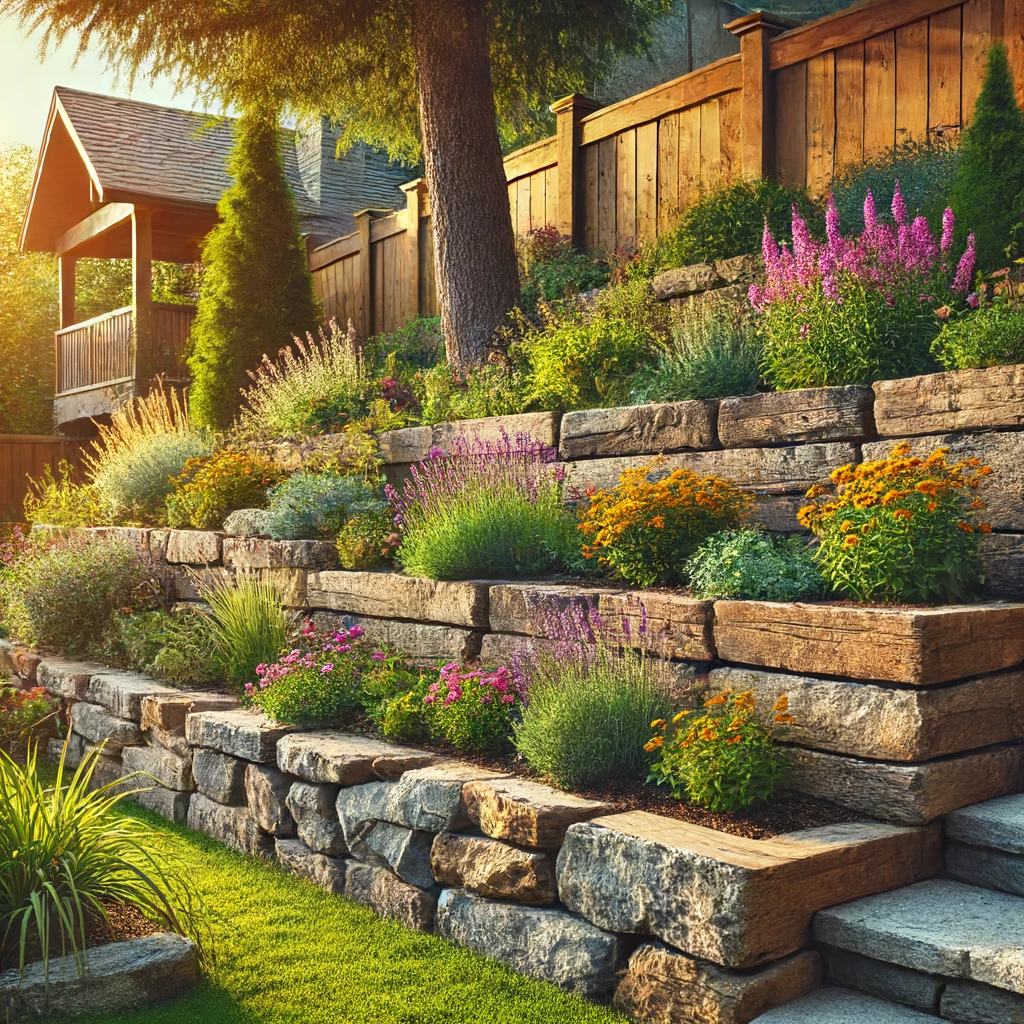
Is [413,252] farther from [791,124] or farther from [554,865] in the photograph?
[554,865]

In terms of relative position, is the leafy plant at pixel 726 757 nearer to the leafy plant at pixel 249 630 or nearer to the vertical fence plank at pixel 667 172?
the leafy plant at pixel 249 630

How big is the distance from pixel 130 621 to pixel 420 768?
3903mm

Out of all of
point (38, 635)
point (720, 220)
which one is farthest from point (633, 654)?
point (38, 635)

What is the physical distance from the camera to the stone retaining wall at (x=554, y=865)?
3.24 m

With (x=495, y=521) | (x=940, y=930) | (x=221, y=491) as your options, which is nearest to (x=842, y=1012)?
(x=940, y=930)

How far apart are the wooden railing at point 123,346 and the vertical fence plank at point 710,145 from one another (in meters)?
7.55

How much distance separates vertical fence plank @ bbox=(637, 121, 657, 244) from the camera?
9305 mm

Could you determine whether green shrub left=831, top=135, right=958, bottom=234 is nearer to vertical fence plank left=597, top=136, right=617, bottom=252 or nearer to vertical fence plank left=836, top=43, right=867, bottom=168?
vertical fence plank left=836, top=43, right=867, bottom=168

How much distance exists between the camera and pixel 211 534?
26.0 feet

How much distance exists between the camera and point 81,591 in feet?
27.2

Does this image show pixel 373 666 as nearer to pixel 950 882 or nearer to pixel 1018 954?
pixel 950 882

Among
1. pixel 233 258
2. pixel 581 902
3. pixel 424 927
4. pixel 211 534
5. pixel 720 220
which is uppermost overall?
pixel 233 258

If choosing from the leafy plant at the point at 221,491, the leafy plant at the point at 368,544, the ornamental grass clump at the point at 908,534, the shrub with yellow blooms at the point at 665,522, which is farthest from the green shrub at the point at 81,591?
the ornamental grass clump at the point at 908,534

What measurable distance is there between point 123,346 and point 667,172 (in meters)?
8.95
